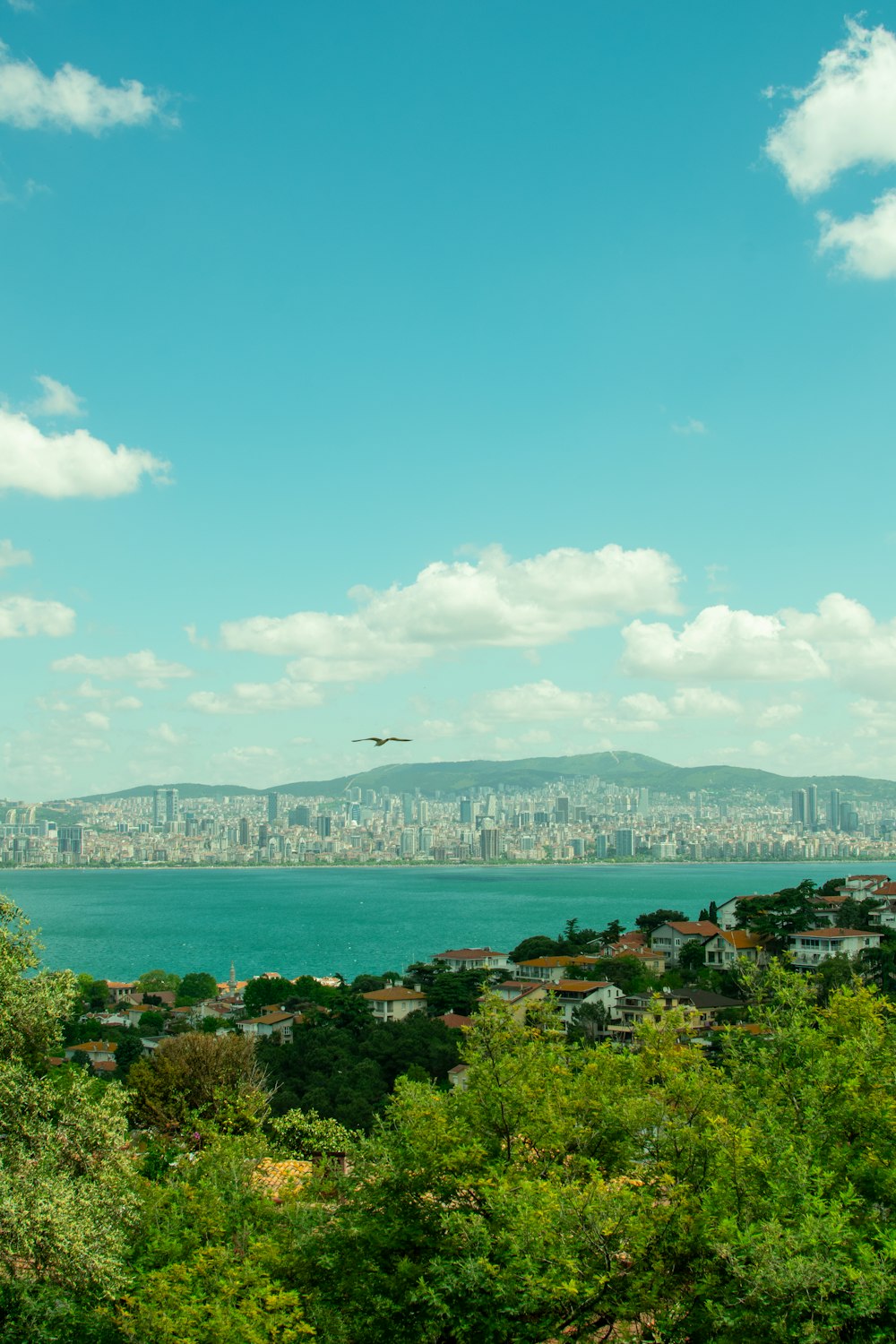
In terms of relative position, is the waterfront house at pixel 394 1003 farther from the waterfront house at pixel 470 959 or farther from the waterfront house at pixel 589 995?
the waterfront house at pixel 470 959

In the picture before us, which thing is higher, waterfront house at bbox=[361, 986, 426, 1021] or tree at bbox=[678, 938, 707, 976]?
tree at bbox=[678, 938, 707, 976]

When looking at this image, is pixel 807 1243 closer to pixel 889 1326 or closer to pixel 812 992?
pixel 889 1326

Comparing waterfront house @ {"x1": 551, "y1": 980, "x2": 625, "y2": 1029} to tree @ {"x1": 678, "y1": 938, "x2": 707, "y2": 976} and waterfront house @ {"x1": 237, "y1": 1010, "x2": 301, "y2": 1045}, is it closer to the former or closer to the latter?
tree @ {"x1": 678, "y1": 938, "x2": 707, "y2": 976}

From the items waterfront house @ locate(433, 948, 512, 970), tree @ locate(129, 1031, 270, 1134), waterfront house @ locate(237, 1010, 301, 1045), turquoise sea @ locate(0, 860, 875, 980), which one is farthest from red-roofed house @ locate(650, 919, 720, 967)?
tree @ locate(129, 1031, 270, 1134)

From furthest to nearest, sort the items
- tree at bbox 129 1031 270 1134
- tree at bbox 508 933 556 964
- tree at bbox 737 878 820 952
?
tree at bbox 508 933 556 964 → tree at bbox 737 878 820 952 → tree at bbox 129 1031 270 1134

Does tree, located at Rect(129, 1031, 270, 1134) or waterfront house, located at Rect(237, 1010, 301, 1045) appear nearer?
tree, located at Rect(129, 1031, 270, 1134)

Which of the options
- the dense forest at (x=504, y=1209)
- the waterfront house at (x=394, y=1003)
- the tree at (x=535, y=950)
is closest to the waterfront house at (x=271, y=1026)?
the waterfront house at (x=394, y=1003)
